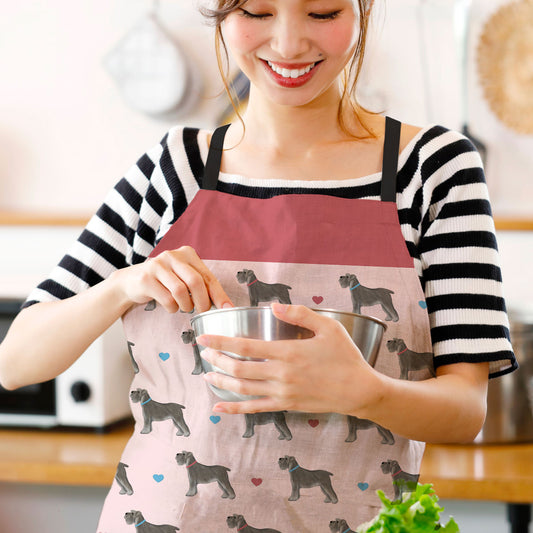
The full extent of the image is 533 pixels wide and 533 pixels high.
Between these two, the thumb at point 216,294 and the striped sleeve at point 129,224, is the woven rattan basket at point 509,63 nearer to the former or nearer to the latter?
the striped sleeve at point 129,224

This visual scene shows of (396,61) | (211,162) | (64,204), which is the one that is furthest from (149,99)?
(211,162)

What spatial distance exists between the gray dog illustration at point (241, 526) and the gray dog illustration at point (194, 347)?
0.65ft

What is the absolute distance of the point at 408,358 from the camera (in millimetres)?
934

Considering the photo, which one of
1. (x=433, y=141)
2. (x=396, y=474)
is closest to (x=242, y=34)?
(x=433, y=141)

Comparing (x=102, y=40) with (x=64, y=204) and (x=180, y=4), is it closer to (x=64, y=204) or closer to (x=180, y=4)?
(x=180, y=4)

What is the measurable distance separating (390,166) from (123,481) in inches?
23.0

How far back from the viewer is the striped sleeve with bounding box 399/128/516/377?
0.88 metres

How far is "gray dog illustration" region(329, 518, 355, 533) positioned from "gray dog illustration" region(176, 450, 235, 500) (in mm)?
136

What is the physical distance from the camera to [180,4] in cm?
209

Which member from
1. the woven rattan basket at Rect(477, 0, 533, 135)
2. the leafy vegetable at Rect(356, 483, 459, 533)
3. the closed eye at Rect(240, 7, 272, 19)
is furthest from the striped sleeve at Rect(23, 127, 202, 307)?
the woven rattan basket at Rect(477, 0, 533, 135)

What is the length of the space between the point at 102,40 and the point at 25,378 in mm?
1418

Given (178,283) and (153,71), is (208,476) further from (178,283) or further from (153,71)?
(153,71)

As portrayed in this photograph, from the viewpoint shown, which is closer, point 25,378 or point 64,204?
point 25,378

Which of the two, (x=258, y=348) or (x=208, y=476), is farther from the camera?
(x=208, y=476)
